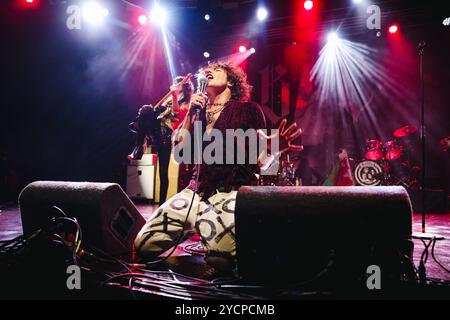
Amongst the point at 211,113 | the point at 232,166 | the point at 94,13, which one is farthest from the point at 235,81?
the point at 94,13

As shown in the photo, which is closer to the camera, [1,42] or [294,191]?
[294,191]

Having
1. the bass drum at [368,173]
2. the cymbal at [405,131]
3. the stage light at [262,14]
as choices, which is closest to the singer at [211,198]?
the stage light at [262,14]

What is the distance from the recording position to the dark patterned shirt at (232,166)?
251 cm

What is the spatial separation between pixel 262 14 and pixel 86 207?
6.75 m

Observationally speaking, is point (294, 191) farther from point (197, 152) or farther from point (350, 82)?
point (350, 82)

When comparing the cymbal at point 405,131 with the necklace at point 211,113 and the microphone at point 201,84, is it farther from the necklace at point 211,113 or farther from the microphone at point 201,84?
the microphone at point 201,84

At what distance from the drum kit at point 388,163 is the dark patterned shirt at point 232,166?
6.04 meters

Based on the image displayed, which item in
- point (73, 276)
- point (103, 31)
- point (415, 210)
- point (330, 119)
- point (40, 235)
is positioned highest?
point (103, 31)

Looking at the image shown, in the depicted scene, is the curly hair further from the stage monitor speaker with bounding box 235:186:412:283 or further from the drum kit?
the drum kit

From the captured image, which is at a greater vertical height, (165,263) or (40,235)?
(40,235)

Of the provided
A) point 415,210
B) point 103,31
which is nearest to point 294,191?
point 415,210
